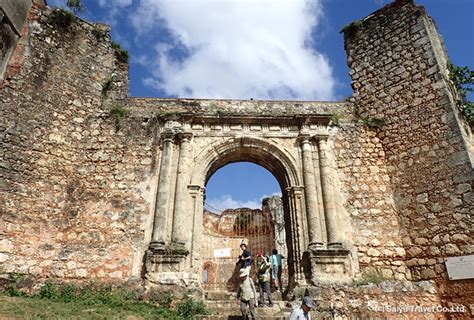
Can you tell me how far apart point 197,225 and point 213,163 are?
177 cm

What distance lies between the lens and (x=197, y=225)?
336 inches

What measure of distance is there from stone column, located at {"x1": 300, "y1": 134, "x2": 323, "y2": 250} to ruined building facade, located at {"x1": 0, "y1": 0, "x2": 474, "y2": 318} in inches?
1.4

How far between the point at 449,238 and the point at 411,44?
535 cm

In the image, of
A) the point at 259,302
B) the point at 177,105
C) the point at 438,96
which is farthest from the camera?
the point at 177,105

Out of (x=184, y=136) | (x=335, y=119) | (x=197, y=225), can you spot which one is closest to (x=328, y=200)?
(x=335, y=119)

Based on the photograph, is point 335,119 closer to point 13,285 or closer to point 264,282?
point 264,282

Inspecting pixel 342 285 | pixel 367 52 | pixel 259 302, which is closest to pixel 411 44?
pixel 367 52

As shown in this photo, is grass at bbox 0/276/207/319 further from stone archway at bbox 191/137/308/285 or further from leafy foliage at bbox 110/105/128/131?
leafy foliage at bbox 110/105/128/131

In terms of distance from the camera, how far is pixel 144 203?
8617mm

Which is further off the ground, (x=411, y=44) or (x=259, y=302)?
(x=411, y=44)

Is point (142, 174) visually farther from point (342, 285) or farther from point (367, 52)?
point (367, 52)

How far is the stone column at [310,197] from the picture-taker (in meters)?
8.20

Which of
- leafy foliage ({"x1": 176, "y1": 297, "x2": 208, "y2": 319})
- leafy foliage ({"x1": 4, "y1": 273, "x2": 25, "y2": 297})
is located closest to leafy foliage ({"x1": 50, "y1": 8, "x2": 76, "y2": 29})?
leafy foliage ({"x1": 4, "y1": 273, "x2": 25, "y2": 297})

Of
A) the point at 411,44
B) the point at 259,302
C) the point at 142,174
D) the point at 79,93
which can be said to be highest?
the point at 411,44
